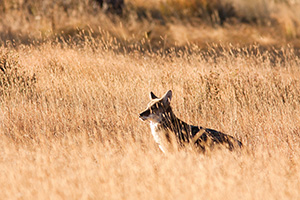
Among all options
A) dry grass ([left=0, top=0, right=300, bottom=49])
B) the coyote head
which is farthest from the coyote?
dry grass ([left=0, top=0, right=300, bottom=49])

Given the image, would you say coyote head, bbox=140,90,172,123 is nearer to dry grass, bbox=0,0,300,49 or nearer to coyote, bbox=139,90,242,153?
coyote, bbox=139,90,242,153

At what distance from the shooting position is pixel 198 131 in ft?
16.7

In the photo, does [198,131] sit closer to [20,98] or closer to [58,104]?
[58,104]

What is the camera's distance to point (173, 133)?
4.89 metres

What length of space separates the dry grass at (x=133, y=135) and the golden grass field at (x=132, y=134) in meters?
0.01

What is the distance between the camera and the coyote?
4.83 m

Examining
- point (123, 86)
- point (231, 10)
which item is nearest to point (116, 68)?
point (123, 86)

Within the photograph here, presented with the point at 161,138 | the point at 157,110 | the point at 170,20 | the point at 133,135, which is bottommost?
the point at 170,20

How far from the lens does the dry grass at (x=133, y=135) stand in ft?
12.0

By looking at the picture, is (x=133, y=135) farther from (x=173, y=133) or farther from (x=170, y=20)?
(x=170, y=20)

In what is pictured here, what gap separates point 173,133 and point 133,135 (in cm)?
90

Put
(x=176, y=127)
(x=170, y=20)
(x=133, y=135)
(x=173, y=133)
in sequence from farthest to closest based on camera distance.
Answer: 1. (x=170, y=20)
2. (x=133, y=135)
3. (x=176, y=127)
4. (x=173, y=133)

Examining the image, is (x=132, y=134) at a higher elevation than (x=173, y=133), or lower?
lower

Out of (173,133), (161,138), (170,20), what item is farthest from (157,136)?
(170,20)
